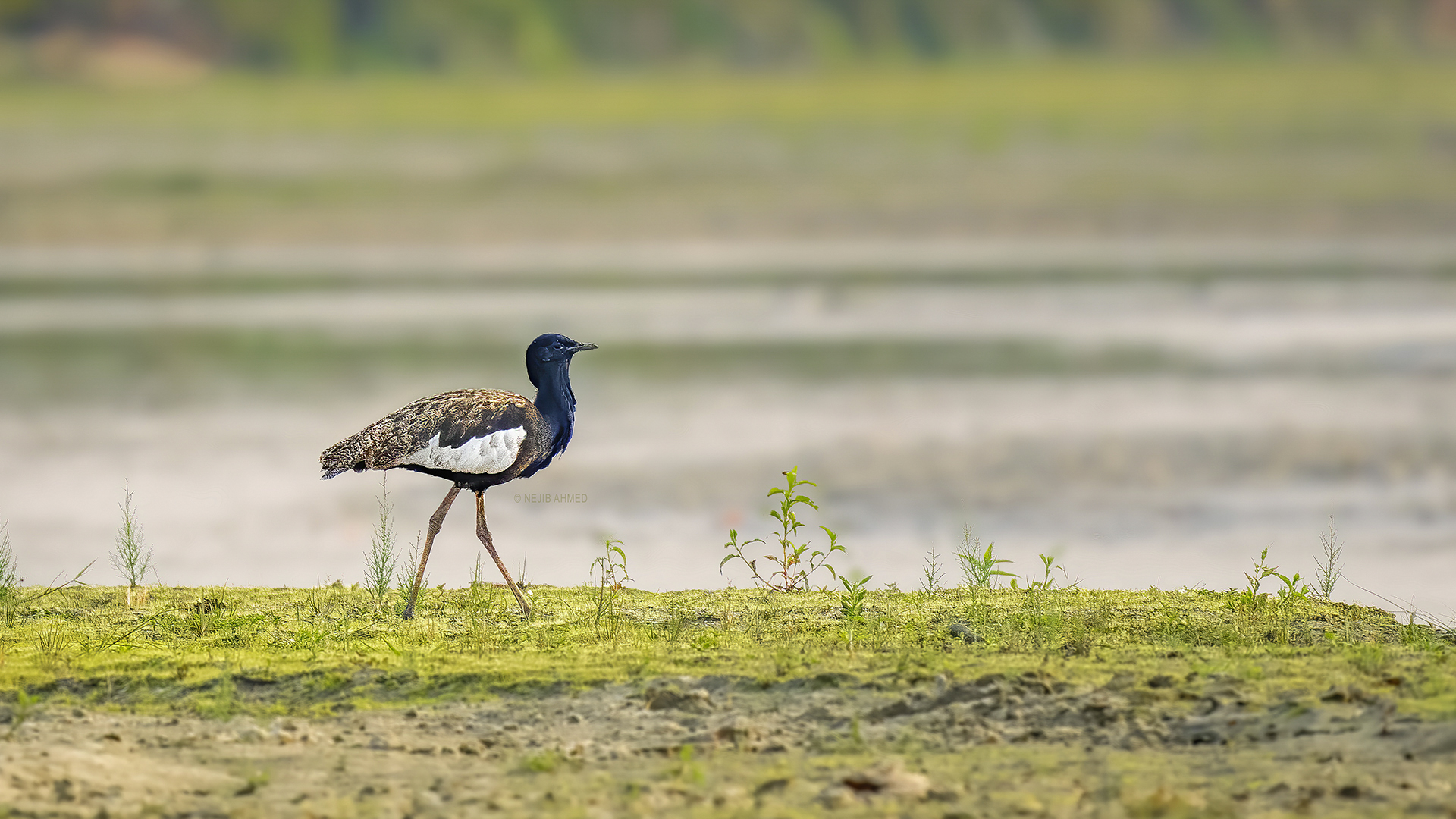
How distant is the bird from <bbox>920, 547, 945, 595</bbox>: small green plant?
2463 mm

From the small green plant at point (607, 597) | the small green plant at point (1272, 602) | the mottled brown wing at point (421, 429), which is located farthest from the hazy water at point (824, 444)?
the mottled brown wing at point (421, 429)

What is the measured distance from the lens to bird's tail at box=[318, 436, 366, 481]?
31.1 ft

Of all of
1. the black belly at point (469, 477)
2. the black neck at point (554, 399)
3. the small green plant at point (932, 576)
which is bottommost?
the small green plant at point (932, 576)

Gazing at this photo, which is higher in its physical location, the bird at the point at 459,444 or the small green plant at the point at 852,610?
the bird at the point at 459,444

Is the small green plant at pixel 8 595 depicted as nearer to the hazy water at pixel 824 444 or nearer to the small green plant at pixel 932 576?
the hazy water at pixel 824 444

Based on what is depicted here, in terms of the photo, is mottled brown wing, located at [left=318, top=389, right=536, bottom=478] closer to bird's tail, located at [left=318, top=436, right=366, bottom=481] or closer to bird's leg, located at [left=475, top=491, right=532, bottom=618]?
bird's tail, located at [left=318, top=436, right=366, bottom=481]

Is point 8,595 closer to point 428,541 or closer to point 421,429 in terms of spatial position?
point 428,541

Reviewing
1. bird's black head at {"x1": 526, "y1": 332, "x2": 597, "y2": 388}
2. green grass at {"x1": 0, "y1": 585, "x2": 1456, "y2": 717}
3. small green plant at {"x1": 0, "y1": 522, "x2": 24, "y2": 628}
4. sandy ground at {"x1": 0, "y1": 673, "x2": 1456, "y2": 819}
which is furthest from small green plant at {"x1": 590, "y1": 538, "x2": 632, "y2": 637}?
small green plant at {"x1": 0, "y1": 522, "x2": 24, "y2": 628}

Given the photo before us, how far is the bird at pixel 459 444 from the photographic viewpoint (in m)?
9.46

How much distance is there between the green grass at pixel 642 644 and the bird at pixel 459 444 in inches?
→ 31.2

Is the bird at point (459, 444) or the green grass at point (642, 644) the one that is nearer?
the green grass at point (642, 644)

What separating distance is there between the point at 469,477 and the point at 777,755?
12.5 feet

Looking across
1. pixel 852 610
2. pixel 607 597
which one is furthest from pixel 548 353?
pixel 852 610

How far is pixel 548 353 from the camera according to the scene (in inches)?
399
